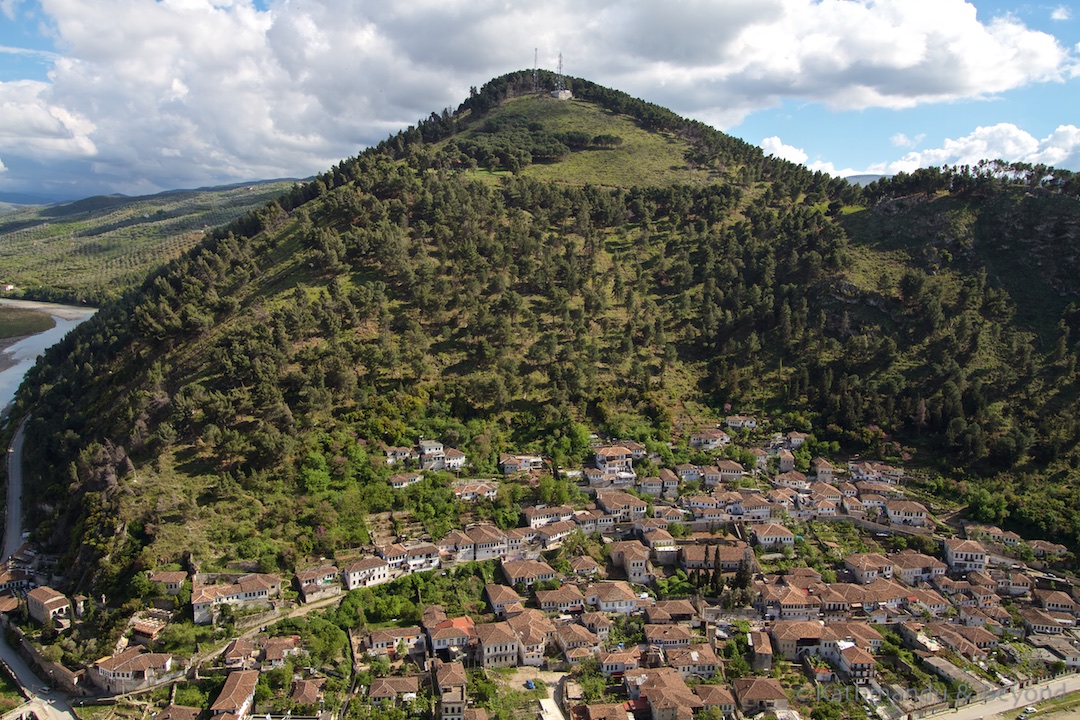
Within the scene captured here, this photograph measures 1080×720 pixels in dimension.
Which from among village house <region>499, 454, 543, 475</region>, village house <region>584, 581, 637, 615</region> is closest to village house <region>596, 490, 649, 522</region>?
village house <region>499, 454, 543, 475</region>

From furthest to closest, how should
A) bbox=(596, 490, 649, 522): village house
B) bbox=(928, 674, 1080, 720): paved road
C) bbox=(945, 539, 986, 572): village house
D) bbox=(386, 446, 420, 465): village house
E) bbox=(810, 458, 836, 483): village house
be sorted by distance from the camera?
bbox=(810, 458, 836, 483): village house → bbox=(386, 446, 420, 465): village house → bbox=(596, 490, 649, 522): village house → bbox=(945, 539, 986, 572): village house → bbox=(928, 674, 1080, 720): paved road

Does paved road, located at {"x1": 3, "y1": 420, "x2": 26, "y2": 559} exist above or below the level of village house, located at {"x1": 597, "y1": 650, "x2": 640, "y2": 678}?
above

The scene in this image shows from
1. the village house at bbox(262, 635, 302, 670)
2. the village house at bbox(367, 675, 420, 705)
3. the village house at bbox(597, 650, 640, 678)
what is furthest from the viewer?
the village house at bbox(597, 650, 640, 678)

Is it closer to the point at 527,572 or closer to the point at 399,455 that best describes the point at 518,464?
the point at 399,455

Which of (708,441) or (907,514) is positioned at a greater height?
(708,441)

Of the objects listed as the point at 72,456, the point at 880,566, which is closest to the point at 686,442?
the point at 880,566

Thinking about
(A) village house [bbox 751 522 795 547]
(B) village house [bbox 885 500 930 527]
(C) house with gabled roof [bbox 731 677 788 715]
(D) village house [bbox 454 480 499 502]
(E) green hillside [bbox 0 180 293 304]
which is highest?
(E) green hillside [bbox 0 180 293 304]

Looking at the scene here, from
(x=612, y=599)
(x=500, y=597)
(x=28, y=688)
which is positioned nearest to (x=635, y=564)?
(x=612, y=599)

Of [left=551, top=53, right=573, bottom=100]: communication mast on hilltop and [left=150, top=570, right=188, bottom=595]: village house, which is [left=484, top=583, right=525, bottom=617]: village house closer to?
[left=150, top=570, right=188, bottom=595]: village house

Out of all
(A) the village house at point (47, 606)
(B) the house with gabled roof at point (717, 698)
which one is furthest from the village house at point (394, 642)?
(A) the village house at point (47, 606)
